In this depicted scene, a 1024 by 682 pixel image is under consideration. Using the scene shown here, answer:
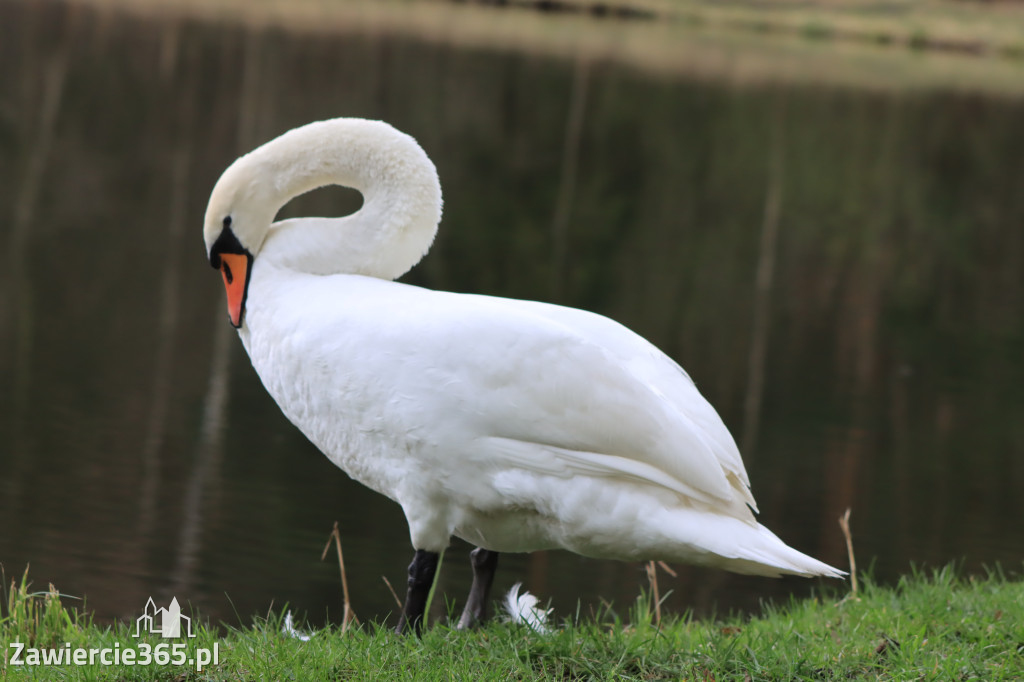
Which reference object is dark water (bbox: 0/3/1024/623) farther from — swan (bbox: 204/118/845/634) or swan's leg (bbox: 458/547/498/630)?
swan (bbox: 204/118/845/634)

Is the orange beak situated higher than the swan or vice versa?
the orange beak

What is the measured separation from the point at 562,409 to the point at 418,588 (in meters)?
0.78

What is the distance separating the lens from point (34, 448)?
7879 millimetres

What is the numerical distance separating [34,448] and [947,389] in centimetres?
769

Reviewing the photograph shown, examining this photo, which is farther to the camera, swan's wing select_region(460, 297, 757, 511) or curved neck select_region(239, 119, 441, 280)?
curved neck select_region(239, 119, 441, 280)

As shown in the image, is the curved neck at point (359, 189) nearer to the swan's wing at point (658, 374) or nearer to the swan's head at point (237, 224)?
the swan's head at point (237, 224)

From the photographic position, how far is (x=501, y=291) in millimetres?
12859

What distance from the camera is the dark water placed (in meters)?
7.11

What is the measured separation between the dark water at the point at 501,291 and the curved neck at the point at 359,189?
2567 millimetres

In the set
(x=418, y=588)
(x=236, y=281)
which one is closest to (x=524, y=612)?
(x=418, y=588)

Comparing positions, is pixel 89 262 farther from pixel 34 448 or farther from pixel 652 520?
pixel 652 520

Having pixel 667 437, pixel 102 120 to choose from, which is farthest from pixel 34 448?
pixel 102 120

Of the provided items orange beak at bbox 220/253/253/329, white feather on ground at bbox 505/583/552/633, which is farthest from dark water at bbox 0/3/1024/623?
orange beak at bbox 220/253/253/329

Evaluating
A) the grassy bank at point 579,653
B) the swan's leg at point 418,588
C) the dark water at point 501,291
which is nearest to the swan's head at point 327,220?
the swan's leg at point 418,588
